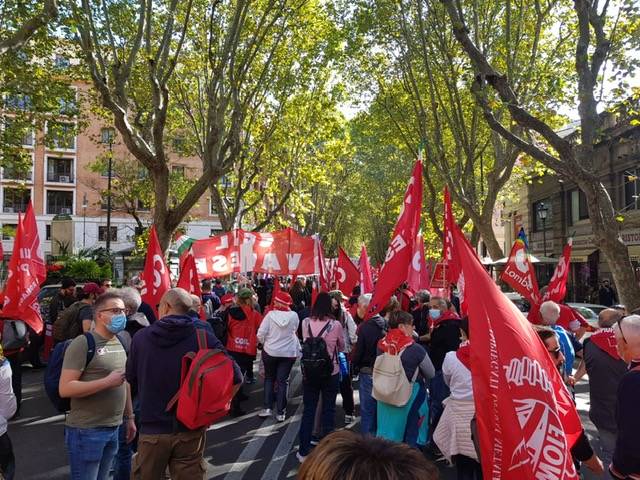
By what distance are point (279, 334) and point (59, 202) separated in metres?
50.8

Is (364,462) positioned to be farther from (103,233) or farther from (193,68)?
(103,233)

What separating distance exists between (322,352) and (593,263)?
22.6 m

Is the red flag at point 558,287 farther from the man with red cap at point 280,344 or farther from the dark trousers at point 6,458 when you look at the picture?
the dark trousers at point 6,458

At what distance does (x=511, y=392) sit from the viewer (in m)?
2.60

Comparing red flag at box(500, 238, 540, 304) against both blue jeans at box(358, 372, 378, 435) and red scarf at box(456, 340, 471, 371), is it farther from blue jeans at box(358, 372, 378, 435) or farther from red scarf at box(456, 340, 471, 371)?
red scarf at box(456, 340, 471, 371)

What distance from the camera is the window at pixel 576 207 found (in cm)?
2620

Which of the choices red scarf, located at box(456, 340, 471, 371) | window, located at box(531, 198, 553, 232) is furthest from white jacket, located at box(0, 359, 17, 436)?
window, located at box(531, 198, 553, 232)

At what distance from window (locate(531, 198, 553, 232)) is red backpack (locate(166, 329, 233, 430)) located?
27488mm

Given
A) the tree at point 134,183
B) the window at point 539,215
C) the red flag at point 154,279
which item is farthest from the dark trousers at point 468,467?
the tree at point 134,183

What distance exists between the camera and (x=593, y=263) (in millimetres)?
25281

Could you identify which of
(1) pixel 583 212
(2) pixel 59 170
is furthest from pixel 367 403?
(2) pixel 59 170

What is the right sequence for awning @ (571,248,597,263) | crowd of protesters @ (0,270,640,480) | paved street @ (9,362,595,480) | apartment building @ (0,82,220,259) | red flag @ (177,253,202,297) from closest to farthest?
crowd of protesters @ (0,270,640,480) → paved street @ (9,362,595,480) → red flag @ (177,253,202,297) → awning @ (571,248,597,263) → apartment building @ (0,82,220,259)

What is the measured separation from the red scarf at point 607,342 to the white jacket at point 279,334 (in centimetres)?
369

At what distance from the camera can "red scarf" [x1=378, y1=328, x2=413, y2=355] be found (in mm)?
5098
